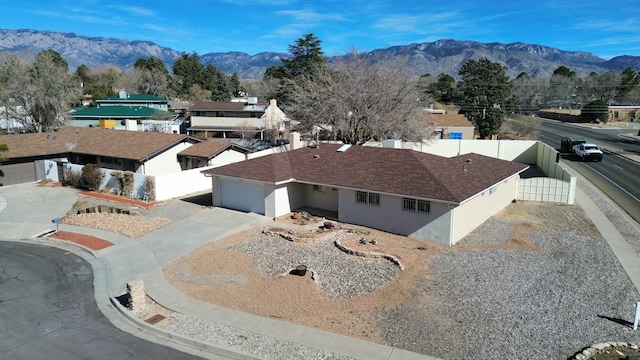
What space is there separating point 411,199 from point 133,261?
1282 cm

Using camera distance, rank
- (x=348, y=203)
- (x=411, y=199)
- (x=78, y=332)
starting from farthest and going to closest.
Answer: (x=348, y=203), (x=411, y=199), (x=78, y=332)

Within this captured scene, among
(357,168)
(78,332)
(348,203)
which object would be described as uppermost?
(357,168)

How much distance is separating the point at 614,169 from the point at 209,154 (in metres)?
35.7

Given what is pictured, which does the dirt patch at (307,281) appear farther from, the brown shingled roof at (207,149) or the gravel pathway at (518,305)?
the brown shingled roof at (207,149)

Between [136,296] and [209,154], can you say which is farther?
[209,154]

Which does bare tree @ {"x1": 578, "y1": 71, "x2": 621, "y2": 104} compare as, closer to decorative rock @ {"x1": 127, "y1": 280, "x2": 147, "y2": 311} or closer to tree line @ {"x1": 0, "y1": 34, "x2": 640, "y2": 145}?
tree line @ {"x1": 0, "y1": 34, "x2": 640, "y2": 145}

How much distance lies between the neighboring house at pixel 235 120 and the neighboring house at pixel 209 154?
22017 mm

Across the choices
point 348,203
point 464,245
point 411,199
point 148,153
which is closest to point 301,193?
point 348,203

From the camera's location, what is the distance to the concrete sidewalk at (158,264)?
11.6 meters

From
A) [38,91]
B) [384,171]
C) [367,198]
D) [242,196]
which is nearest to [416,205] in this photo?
[367,198]

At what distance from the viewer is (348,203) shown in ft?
74.9

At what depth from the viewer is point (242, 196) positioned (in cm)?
2552

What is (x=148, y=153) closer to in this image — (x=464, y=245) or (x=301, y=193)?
(x=301, y=193)

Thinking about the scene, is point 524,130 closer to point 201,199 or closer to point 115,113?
point 201,199
